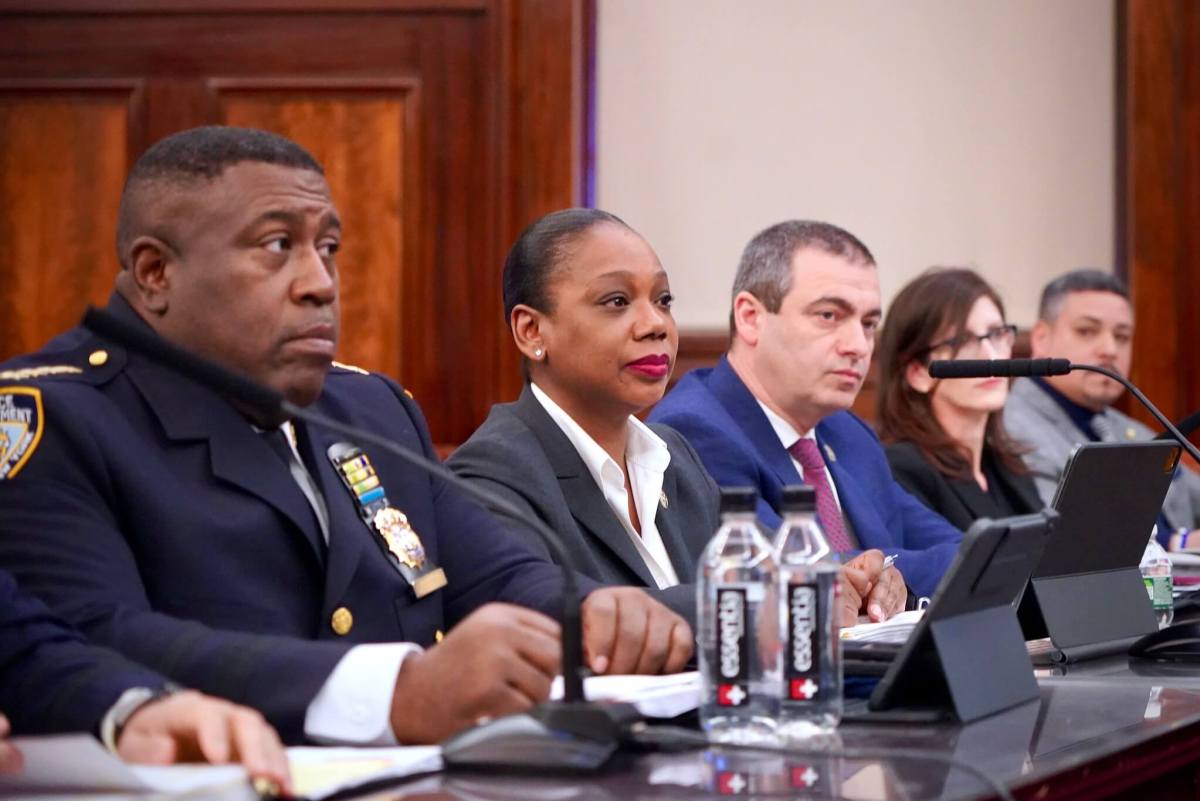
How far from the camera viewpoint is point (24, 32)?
4758mm

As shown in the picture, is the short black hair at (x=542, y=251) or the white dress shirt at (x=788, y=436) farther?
the white dress shirt at (x=788, y=436)

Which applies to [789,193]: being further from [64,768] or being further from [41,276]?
[64,768]

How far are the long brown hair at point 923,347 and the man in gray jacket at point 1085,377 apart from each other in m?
0.87

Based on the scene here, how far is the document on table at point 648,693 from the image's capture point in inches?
60.9

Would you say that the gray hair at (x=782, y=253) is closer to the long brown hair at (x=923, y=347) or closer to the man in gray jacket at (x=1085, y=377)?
the long brown hair at (x=923, y=347)

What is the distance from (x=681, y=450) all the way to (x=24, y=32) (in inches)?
118

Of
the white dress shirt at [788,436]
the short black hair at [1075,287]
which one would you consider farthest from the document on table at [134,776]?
the short black hair at [1075,287]

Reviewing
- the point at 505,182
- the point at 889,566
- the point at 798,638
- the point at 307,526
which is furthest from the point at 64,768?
the point at 505,182

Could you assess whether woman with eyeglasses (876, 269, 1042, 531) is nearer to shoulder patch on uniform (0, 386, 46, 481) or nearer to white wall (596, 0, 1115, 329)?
white wall (596, 0, 1115, 329)

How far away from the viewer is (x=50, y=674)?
140cm

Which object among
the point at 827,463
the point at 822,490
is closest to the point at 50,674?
the point at 822,490

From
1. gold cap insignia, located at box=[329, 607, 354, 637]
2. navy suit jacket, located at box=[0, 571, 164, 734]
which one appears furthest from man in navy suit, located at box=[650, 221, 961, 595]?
navy suit jacket, located at box=[0, 571, 164, 734]

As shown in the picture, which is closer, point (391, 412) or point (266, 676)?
point (266, 676)

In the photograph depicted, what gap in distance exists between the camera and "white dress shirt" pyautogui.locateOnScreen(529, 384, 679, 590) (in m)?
2.40
